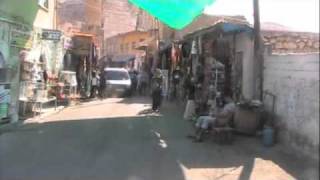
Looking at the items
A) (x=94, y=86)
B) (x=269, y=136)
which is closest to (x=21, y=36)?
(x=269, y=136)

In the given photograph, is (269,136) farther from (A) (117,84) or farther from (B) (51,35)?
(A) (117,84)

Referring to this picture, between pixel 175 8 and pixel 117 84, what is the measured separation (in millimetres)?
20000

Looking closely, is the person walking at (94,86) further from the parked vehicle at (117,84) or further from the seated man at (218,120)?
the seated man at (218,120)

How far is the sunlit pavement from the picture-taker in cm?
845

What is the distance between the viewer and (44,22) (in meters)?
21.7

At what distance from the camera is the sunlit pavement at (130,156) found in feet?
27.7

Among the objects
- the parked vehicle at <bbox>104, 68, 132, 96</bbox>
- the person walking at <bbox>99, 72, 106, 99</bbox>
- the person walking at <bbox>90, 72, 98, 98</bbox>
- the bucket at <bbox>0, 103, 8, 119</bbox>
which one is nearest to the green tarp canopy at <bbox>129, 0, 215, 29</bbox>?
the bucket at <bbox>0, 103, 8, 119</bbox>

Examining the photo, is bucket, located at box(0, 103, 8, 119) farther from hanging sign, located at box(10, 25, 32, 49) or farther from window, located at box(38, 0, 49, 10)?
window, located at box(38, 0, 49, 10)

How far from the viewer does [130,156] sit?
1026cm

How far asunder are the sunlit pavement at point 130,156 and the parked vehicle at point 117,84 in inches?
612

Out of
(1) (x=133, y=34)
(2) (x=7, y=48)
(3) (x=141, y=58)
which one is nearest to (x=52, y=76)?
(2) (x=7, y=48)

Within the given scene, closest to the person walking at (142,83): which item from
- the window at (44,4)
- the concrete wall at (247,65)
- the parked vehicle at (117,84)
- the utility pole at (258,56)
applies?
the parked vehicle at (117,84)

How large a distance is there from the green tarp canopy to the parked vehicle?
18.9 m

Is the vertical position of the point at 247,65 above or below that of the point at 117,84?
above
